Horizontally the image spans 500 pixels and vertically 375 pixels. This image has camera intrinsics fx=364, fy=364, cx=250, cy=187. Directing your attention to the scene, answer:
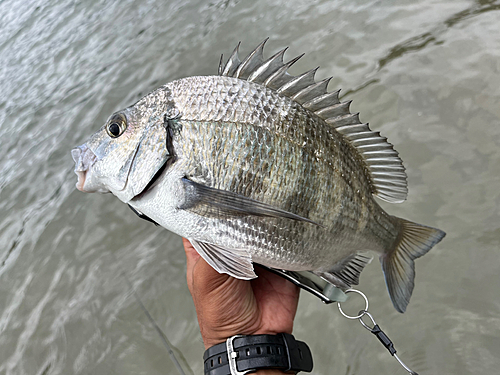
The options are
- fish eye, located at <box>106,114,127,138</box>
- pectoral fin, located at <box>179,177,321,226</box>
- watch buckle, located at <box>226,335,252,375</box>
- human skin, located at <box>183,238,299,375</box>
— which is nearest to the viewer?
pectoral fin, located at <box>179,177,321,226</box>

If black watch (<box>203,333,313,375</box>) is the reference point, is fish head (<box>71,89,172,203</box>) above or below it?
above

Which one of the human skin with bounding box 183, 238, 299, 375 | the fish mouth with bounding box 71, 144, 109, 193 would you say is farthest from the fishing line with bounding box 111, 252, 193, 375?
the fish mouth with bounding box 71, 144, 109, 193

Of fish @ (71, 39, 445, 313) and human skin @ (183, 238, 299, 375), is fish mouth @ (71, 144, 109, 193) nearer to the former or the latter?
fish @ (71, 39, 445, 313)

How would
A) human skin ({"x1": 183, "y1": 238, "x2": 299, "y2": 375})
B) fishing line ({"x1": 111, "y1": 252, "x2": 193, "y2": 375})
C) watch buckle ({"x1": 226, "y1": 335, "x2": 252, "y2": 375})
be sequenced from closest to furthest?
watch buckle ({"x1": 226, "y1": 335, "x2": 252, "y2": 375}) → human skin ({"x1": 183, "y1": 238, "x2": 299, "y2": 375}) → fishing line ({"x1": 111, "y1": 252, "x2": 193, "y2": 375})

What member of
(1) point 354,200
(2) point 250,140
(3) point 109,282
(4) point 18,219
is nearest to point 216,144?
(2) point 250,140

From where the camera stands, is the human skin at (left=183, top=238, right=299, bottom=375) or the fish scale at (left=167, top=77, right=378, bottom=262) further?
the human skin at (left=183, top=238, right=299, bottom=375)

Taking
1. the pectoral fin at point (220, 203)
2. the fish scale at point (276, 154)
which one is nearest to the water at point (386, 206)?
the fish scale at point (276, 154)

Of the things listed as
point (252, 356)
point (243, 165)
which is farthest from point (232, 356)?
point (243, 165)

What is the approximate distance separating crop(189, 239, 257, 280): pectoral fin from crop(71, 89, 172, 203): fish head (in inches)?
13.6

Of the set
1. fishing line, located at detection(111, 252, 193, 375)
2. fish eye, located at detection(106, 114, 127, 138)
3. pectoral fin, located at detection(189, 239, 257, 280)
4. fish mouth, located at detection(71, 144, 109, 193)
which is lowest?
fishing line, located at detection(111, 252, 193, 375)

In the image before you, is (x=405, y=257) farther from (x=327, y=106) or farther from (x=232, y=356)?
(x=232, y=356)

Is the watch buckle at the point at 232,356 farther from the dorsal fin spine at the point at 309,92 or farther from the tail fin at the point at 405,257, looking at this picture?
the dorsal fin spine at the point at 309,92

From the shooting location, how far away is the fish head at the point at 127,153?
1.43m

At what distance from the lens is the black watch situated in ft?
5.59
